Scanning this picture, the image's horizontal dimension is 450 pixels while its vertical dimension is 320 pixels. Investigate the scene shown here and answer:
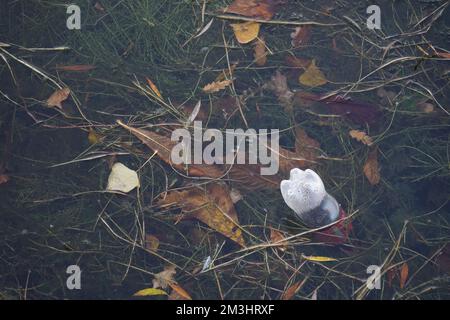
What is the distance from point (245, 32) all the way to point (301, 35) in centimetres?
29

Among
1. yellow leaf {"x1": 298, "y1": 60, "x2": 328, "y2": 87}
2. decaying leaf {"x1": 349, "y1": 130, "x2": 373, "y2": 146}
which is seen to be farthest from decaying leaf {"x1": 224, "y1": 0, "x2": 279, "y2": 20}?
decaying leaf {"x1": 349, "y1": 130, "x2": 373, "y2": 146}

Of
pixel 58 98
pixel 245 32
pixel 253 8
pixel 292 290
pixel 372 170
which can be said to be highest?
pixel 253 8

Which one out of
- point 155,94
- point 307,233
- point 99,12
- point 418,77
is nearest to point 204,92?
point 155,94

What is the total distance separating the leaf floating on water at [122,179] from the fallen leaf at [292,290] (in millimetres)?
917

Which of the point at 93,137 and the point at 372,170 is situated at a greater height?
the point at 93,137

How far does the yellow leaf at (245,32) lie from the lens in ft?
9.98

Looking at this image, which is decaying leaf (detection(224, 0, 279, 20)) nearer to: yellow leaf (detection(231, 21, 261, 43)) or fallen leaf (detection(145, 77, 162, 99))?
yellow leaf (detection(231, 21, 261, 43))

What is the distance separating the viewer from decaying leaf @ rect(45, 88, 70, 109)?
3.04 m

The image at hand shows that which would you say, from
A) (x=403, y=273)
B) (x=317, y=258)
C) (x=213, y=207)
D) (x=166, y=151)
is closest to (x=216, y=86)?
(x=166, y=151)

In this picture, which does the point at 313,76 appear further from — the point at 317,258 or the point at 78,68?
the point at 78,68

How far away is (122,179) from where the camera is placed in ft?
9.86

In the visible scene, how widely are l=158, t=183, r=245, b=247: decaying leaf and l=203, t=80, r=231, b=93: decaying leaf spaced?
483 mm
